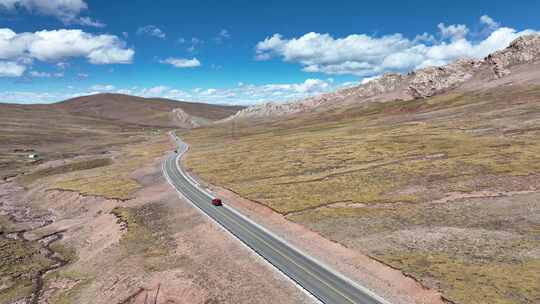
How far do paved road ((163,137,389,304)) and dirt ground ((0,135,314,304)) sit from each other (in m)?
1.66

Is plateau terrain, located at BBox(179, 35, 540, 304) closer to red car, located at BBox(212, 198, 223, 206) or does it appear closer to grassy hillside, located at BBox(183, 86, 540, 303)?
grassy hillside, located at BBox(183, 86, 540, 303)

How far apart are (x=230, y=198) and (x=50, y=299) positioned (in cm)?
4177

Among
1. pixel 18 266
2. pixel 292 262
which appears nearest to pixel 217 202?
pixel 292 262

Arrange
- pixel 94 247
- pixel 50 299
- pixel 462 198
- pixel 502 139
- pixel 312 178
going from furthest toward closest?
pixel 502 139 → pixel 312 178 → pixel 462 198 → pixel 94 247 → pixel 50 299

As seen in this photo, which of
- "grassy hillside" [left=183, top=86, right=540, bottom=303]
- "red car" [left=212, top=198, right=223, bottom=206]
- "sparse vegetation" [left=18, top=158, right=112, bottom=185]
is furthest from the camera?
"sparse vegetation" [left=18, top=158, right=112, bottom=185]

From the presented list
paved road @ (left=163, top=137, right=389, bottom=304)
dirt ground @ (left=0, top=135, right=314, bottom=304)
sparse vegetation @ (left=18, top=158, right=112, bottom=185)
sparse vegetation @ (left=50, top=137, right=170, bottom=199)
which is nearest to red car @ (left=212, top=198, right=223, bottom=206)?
paved road @ (left=163, top=137, right=389, bottom=304)

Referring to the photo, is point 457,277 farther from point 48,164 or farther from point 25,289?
point 48,164

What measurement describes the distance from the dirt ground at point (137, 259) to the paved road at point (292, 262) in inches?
65.2

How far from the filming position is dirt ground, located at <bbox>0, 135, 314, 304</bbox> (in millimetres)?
41094

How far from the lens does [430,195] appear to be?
226 feet

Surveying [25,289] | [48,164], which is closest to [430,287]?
[25,289]

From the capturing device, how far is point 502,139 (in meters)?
109

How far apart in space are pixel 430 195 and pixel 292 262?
37.1 metres

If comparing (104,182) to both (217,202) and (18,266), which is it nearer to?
(217,202)
